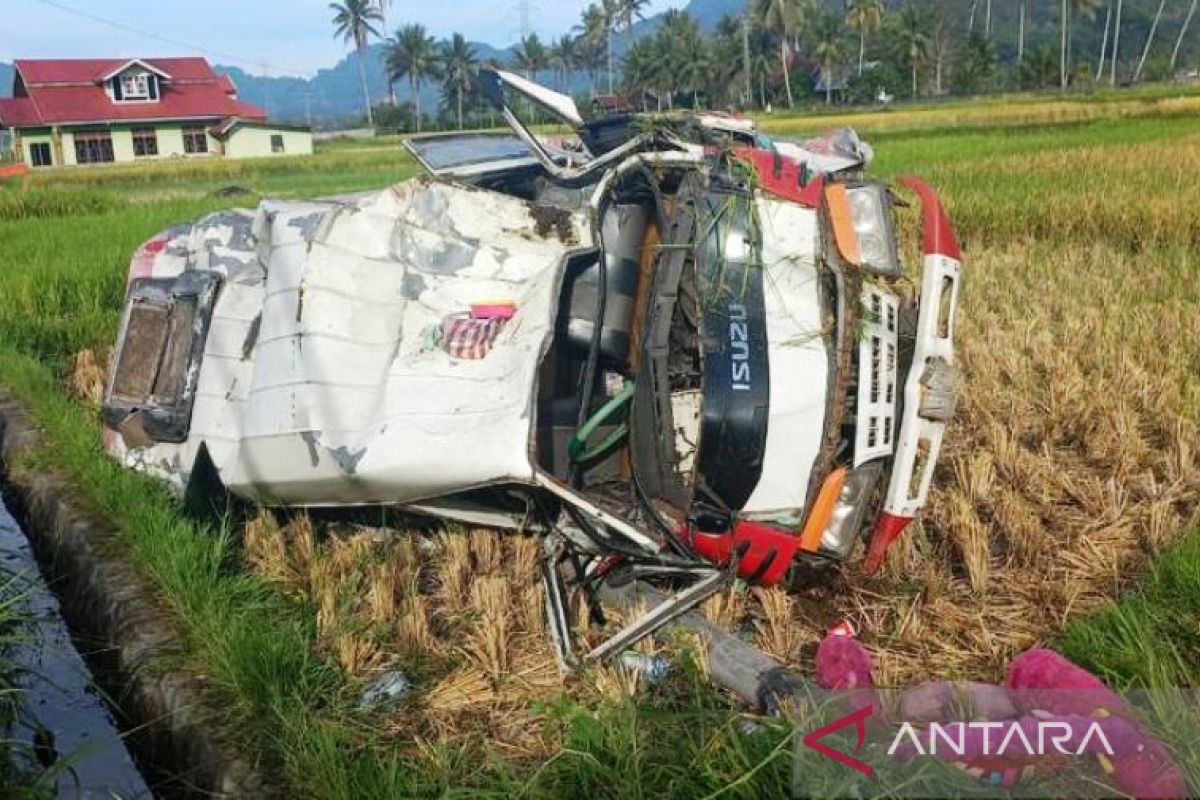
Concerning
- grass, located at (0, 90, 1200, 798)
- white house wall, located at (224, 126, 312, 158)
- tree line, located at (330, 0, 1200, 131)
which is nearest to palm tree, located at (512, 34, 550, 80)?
tree line, located at (330, 0, 1200, 131)

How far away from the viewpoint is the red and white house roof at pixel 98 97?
138 feet

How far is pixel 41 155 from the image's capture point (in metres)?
42.7

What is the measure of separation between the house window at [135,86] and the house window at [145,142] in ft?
5.39

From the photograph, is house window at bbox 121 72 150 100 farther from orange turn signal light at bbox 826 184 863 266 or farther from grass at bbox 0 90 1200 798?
orange turn signal light at bbox 826 184 863 266

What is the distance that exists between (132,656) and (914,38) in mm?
77864

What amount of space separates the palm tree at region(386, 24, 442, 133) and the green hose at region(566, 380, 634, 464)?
7923 centimetres

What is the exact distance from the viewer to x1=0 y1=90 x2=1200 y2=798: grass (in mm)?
2594

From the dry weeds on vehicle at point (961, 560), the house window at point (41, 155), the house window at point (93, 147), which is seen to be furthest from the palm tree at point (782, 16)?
the dry weeds on vehicle at point (961, 560)

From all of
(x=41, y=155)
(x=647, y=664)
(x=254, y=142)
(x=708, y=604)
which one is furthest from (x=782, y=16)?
(x=647, y=664)

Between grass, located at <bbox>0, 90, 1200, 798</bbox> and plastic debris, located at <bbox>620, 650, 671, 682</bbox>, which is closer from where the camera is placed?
grass, located at <bbox>0, 90, 1200, 798</bbox>

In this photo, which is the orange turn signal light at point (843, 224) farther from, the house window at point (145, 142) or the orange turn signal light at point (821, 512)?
the house window at point (145, 142)

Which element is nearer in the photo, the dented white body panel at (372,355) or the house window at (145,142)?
the dented white body panel at (372,355)

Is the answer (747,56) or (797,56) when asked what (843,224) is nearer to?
(747,56)

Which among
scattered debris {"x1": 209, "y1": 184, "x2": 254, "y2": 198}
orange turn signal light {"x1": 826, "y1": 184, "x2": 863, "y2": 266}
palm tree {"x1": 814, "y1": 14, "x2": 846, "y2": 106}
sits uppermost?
palm tree {"x1": 814, "y1": 14, "x2": 846, "y2": 106}
